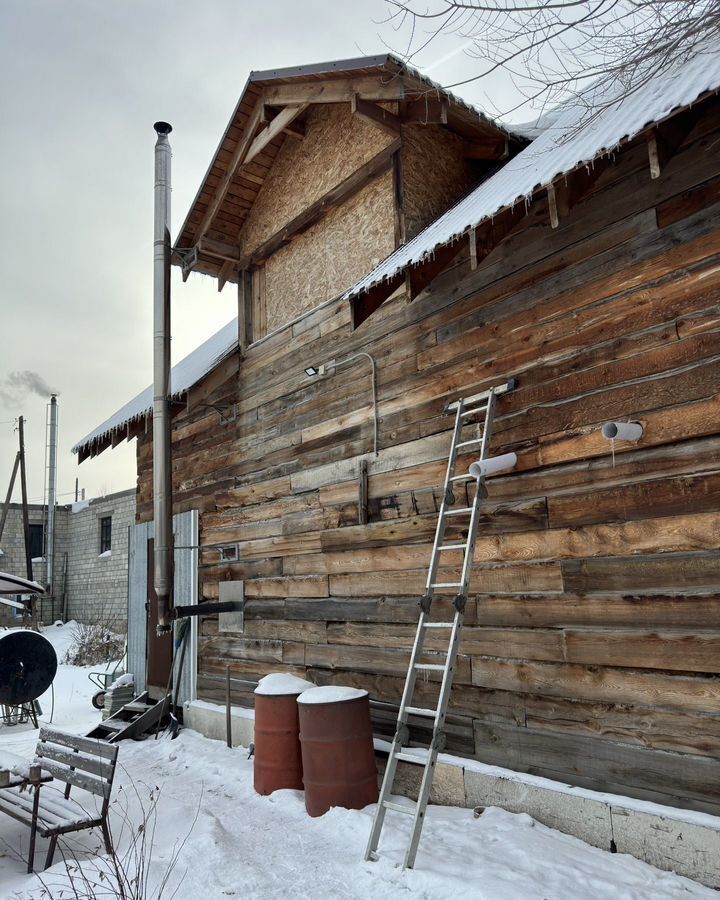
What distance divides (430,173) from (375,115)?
0.86 metres

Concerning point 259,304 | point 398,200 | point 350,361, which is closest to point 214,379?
point 259,304

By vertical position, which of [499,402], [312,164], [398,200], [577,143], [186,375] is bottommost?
[499,402]

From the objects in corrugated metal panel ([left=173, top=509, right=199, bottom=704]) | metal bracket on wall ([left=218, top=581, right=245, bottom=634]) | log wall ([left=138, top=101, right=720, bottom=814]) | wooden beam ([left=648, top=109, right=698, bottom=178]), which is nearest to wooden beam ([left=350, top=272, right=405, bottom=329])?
log wall ([left=138, top=101, right=720, bottom=814])

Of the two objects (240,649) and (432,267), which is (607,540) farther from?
(240,649)

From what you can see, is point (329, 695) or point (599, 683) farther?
point (329, 695)

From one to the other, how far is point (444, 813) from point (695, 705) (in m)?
2.14

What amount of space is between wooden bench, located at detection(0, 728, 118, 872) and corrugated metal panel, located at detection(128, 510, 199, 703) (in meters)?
3.41

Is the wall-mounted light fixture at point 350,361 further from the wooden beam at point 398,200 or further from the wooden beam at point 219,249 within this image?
the wooden beam at point 219,249

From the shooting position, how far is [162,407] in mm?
9016

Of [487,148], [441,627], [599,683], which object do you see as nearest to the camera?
[599,683]

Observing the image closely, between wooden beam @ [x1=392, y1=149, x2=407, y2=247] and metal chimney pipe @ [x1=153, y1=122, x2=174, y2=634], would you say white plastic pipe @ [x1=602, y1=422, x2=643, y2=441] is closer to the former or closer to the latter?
wooden beam @ [x1=392, y1=149, x2=407, y2=247]

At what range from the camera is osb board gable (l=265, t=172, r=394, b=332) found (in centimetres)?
732

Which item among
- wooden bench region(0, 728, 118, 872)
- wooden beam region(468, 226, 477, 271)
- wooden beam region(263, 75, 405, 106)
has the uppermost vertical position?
wooden beam region(263, 75, 405, 106)

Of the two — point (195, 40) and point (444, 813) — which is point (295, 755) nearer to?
point (444, 813)
